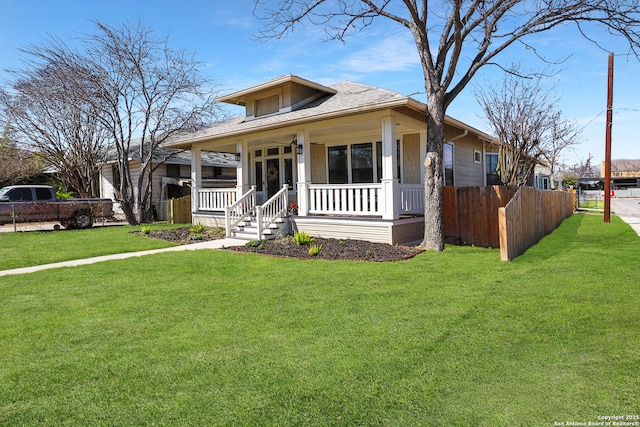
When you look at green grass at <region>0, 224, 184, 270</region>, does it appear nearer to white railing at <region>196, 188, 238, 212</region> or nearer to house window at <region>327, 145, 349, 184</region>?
white railing at <region>196, 188, 238, 212</region>

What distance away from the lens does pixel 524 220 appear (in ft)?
31.5

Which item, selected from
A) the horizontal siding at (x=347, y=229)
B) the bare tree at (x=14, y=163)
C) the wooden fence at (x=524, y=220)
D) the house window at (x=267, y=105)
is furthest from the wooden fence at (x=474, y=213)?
the bare tree at (x=14, y=163)

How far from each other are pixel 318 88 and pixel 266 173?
389 centimetres

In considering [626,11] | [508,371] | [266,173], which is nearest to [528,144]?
[626,11]

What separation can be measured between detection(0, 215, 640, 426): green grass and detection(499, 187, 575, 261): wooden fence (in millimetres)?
1236

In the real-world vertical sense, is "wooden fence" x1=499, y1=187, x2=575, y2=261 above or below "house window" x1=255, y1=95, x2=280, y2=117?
below

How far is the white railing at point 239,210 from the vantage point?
1283 centimetres

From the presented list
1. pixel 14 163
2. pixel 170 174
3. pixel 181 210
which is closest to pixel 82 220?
pixel 181 210

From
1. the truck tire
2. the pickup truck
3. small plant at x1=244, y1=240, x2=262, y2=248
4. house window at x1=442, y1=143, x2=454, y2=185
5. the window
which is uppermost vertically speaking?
house window at x1=442, y1=143, x2=454, y2=185

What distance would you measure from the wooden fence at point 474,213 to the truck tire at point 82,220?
14229mm

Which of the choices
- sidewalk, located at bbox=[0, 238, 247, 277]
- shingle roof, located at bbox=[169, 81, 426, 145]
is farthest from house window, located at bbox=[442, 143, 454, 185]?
sidewalk, located at bbox=[0, 238, 247, 277]

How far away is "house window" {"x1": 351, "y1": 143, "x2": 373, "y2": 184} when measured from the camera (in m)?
13.8

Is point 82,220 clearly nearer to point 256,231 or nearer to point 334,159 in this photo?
point 256,231

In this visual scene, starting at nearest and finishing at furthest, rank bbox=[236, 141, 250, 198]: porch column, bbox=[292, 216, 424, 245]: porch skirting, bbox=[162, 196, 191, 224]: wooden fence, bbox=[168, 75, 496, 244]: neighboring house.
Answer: bbox=[292, 216, 424, 245]: porch skirting → bbox=[168, 75, 496, 244]: neighboring house → bbox=[236, 141, 250, 198]: porch column → bbox=[162, 196, 191, 224]: wooden fence
